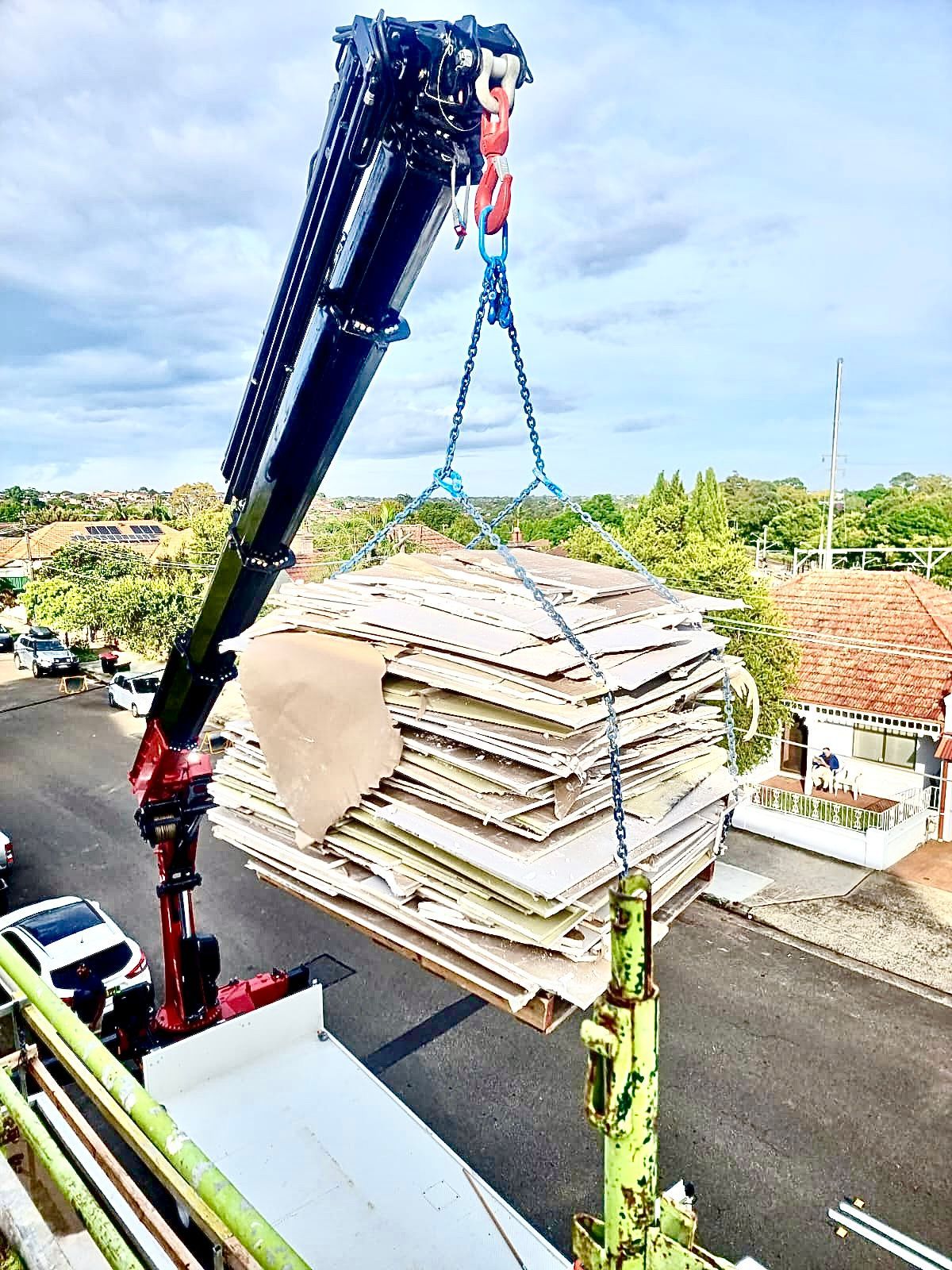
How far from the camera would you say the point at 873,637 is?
1750cm

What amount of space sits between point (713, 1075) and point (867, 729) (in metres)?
9.48

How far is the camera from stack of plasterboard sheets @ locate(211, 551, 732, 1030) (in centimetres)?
274

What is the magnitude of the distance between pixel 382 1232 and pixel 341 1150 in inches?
30.0

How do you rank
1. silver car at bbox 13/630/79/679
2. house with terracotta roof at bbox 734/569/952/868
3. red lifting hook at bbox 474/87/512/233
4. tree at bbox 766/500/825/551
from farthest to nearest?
tree at bbox 766/500/825/551
silver car at bbox 13/630/79/679
house with terracotta roof at bbox 734/569/952/868
red lifting hook at bbox 474/87/512/233

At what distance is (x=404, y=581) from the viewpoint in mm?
3676

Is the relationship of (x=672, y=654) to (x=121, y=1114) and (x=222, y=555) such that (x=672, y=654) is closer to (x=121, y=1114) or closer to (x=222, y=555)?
(x=121, y=1114)

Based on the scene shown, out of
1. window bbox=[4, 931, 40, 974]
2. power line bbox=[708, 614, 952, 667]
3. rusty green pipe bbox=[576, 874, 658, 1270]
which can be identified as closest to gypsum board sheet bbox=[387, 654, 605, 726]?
rusty green pipe bbox=[576, 874, 658, 1270]

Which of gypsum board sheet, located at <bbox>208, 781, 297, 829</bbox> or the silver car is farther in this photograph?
the silver car

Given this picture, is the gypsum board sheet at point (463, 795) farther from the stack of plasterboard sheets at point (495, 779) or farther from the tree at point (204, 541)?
the tree at point (204, 541)

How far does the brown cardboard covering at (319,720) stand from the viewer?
313 cm

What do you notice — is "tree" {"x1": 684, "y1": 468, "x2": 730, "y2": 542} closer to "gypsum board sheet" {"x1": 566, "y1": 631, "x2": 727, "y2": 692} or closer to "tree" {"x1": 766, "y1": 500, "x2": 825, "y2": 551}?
"gypsum board sheet" {"x1": 566, "y1": 631, "x2": 727, "y2": 692}

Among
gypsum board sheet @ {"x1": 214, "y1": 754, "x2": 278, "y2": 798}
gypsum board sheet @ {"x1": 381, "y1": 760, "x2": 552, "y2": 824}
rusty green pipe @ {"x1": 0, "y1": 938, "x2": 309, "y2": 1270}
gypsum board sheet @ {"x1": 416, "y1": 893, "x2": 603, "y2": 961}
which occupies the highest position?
gypsum board sheet @ {"x1": 381, "y1": 760, "x2": 552, "y2": 824}

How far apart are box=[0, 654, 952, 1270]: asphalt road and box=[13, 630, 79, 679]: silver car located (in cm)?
1770

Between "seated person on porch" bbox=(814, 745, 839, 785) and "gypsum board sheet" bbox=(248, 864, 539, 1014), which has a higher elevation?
"gypsum board sheet" bbox=(248, 864, 539, 1014)
